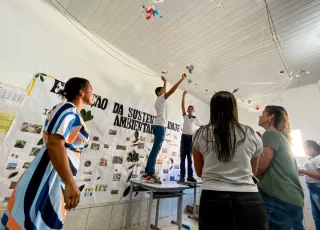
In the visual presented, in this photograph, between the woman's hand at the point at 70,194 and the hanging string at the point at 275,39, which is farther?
the hanging string at the point at 275,39

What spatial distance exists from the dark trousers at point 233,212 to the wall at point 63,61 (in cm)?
169

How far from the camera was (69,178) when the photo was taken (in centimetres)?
69

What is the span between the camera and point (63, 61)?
1859 mm

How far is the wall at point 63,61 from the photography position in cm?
155

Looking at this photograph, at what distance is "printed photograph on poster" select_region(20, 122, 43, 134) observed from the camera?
1.53m

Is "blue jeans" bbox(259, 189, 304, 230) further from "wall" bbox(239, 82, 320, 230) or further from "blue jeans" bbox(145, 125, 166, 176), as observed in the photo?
"wall" bbox(239, 82, 320, 230)

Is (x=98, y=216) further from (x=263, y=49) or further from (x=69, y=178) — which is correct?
(x=263, y=49)

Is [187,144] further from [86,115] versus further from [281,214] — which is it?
[281,214]

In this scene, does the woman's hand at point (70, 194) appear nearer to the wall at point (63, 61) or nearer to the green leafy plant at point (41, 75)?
the wall at point (63, 61)

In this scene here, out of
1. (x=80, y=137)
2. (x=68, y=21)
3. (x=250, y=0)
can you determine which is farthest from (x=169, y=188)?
(x=68, y=21)

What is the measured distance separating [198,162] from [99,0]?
1984 millimetres

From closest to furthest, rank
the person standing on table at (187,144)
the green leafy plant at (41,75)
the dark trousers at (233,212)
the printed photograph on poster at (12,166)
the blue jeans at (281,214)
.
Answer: the dark trousers at (233,212) → the blue jeans at (281,214) → the printed photograph on poster at (12,166) → the green leafy plant at (41,75) → the person standing on table at (187,144)

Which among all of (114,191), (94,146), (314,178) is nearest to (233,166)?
(94,146)

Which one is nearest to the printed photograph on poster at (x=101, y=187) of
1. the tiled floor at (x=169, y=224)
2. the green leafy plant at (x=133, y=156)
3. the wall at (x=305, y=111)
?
the green leafy plant at (x=133, y=156)
